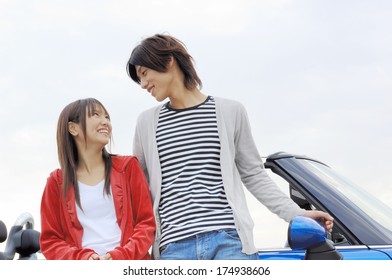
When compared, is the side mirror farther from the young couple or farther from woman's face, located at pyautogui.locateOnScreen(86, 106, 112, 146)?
woman's face, located at pyautogui.locateOnScreen(86, 106, 112, 146)

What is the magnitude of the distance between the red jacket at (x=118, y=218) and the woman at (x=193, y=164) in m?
0.06

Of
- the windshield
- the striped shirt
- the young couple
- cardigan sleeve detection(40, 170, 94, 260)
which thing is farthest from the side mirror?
cardigan sleeve detection(40, 170, 94, 260)

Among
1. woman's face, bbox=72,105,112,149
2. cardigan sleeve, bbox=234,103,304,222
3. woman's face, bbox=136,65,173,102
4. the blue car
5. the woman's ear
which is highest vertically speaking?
the woman's ear

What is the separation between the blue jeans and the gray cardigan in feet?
0.55

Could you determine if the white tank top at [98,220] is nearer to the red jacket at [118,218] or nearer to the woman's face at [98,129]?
the red jacket at [118,218]

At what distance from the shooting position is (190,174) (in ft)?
10.2

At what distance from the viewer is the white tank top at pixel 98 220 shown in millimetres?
3055

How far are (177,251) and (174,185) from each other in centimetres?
29

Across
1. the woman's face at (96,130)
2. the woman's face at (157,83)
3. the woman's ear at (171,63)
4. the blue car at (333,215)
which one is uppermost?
the woman's ear at (171,63)

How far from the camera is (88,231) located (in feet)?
10.2

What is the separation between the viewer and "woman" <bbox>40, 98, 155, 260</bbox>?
3.05 m

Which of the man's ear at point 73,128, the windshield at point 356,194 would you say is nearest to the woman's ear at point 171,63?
the man's ear at point 73,128

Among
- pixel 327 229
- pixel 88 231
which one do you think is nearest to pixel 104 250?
pixel 88 231
